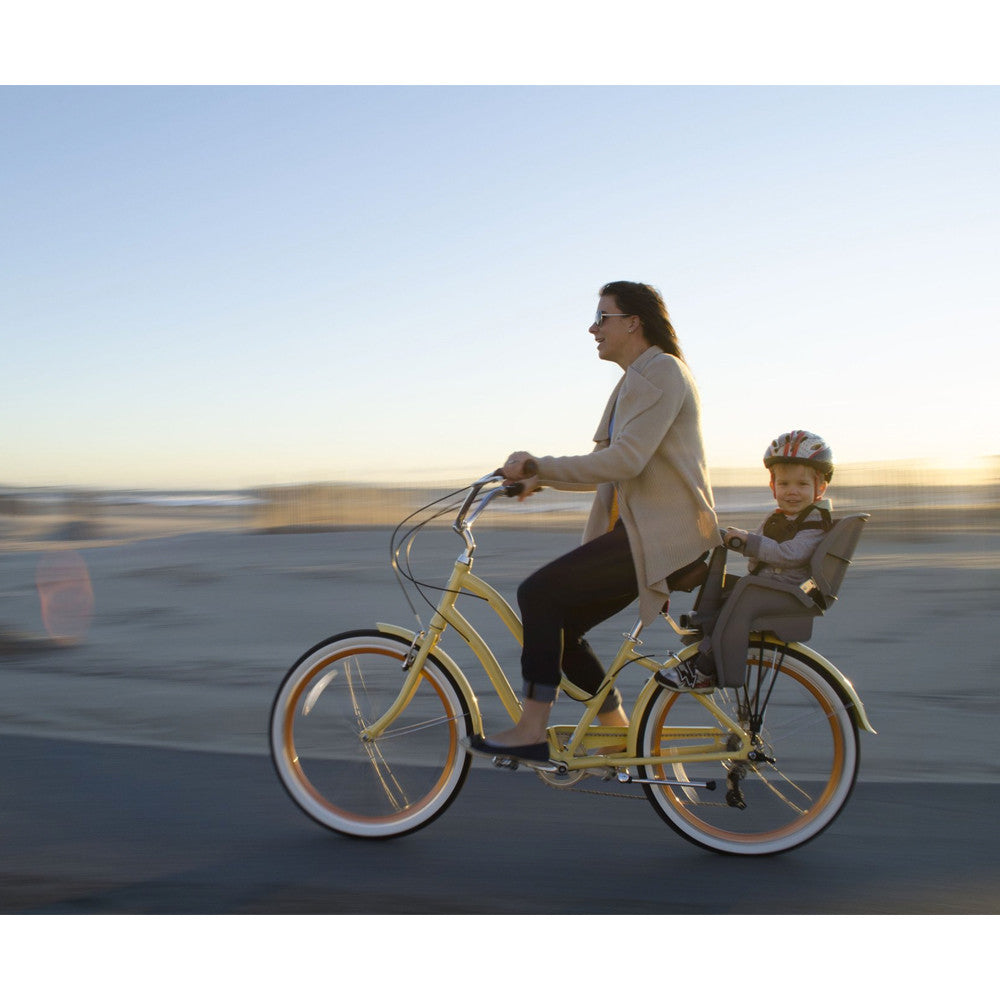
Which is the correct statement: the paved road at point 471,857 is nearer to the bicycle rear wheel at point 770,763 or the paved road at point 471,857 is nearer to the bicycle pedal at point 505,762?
the bicycle rear wheel at point 770,763

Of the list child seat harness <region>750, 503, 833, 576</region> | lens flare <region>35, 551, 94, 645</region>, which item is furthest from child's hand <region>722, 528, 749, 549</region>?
lens flare <region>35, 551, 94, 645</region>

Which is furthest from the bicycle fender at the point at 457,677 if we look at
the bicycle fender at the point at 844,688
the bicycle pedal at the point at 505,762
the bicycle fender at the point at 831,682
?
the bicycle fender at the point at 844,688

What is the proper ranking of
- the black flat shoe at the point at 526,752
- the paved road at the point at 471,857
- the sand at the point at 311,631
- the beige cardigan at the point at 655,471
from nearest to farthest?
1. the paved road at the point at 471,857
2. the beige cardigan at the point at 655,471
3. the black flat shoe at the point at 526,752
4. the sand at the point at 311,631

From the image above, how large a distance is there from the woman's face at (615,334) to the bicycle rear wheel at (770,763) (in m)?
1.19

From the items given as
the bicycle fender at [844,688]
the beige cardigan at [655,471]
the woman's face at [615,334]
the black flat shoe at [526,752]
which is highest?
the woman's face at [615,334]

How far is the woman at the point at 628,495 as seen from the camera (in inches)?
156

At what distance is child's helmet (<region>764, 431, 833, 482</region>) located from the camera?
3979 millimetres

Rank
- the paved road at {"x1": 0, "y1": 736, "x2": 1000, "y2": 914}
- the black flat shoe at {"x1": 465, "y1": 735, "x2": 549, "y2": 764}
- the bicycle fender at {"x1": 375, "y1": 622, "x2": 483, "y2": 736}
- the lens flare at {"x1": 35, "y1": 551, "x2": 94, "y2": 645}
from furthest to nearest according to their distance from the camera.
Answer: the lens flare at {"x1": 35, "y1": 551, "x2": 94, "y2": 645} < the bicycle fender at {"x1": 375, "y1": 622, "x2": 483, "y2": 736} < the black flat shoe at {"x1": 465, "y1": 735, "x2": 549, "y2": 764} < the paved road at {"x1": 0, "y1": 736, "x2": 1000, "y2": 914}

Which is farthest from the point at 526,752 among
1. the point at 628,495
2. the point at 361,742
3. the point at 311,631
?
the point at 311,631

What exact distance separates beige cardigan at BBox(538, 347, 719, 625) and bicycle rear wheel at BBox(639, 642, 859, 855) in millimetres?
462

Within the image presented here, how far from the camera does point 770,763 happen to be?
4086 mm

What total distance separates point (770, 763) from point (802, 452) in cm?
114

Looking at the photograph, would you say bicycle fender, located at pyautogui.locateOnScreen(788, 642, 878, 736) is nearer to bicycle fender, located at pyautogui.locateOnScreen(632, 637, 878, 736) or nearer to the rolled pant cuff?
bicycle fender, located at pyautogui.locateOnScreen(632, 637, 878, 736)

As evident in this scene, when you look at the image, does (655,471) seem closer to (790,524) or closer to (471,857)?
(790,524)
